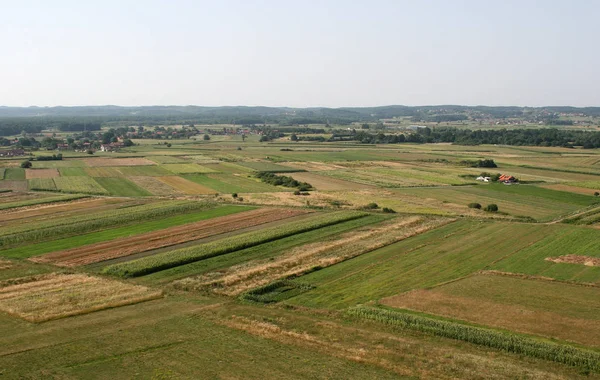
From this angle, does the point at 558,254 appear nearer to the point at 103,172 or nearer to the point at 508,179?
the point at 508,179

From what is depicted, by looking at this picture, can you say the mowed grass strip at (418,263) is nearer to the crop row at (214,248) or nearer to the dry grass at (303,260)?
the dry grass at (303,260)

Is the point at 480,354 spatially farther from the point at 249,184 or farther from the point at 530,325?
the point at 249,184

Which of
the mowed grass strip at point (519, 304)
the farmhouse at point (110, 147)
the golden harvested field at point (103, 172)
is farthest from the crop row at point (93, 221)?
the farmhouse at point (110, 147)

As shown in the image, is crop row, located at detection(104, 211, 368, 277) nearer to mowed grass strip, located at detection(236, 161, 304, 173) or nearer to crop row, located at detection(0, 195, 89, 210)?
crop row, located at detection(0, 195, 89, 210)

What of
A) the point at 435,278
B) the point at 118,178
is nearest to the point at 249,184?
the point at 118,178

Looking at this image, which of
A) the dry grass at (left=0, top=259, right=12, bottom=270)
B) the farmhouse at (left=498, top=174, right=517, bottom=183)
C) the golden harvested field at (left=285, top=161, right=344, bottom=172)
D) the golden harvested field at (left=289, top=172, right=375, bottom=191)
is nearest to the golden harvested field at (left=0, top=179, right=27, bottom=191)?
the dry grass at (left=0, top=259, right=12, bottom=270)

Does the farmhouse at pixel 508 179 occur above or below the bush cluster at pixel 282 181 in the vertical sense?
above
